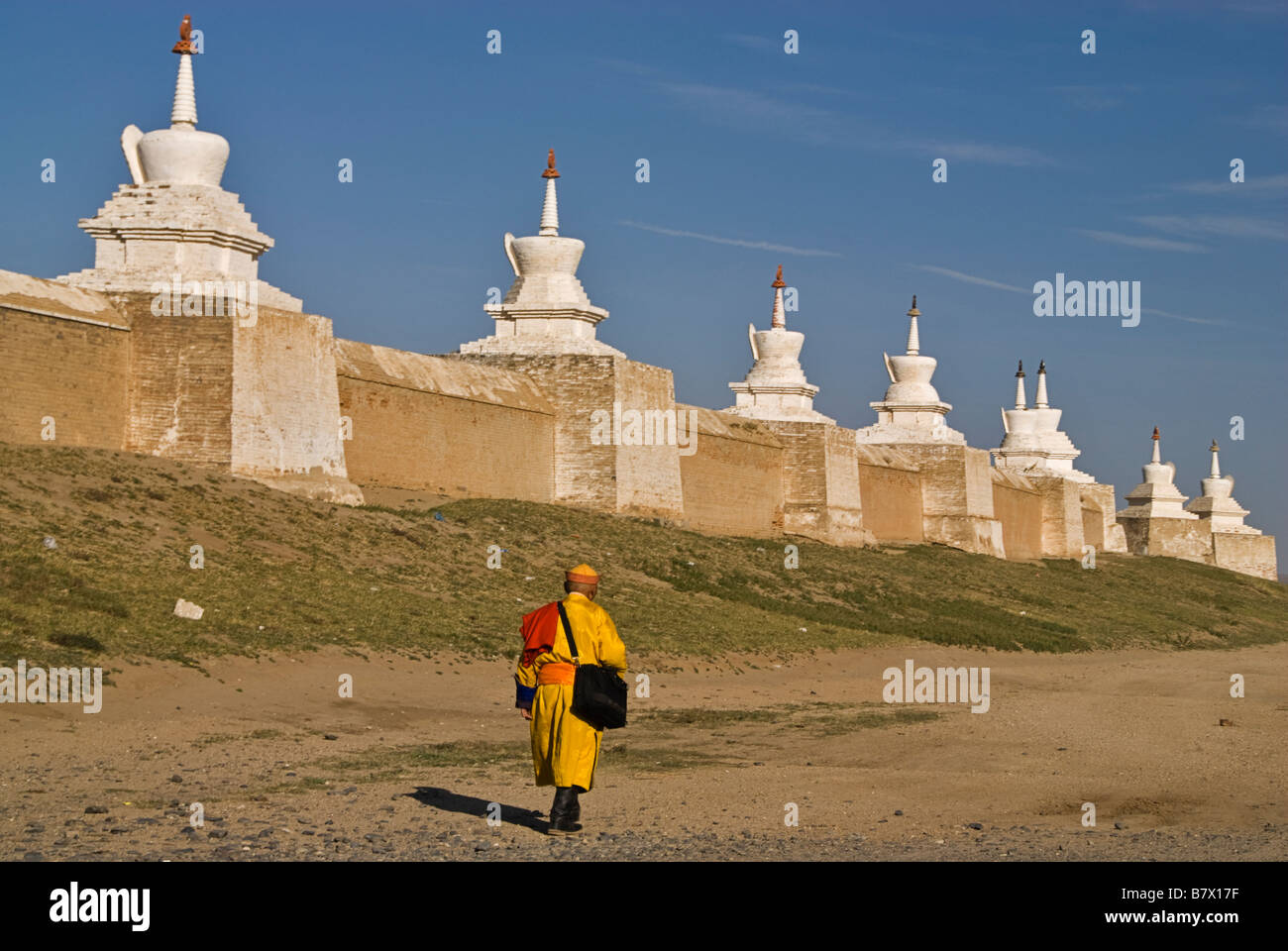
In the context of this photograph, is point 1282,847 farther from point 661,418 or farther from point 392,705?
point 661,418

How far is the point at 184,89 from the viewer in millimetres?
19000

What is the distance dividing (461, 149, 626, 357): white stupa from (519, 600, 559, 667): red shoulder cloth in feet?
62.1

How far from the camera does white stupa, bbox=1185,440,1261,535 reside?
6225 centimetres

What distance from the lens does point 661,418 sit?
27.0m

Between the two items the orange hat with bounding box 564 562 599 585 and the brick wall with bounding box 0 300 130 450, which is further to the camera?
the brick wall with bounding box 0 300 130 450

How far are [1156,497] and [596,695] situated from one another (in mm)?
56091

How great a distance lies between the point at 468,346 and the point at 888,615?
843 centimetres

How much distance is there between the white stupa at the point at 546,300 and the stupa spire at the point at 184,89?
27.6 ft

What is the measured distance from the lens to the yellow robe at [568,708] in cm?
769

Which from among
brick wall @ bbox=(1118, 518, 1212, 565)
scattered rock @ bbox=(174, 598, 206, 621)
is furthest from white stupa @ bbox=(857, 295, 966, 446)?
scattered rock @ bbox=(174, 598, 206, 621)

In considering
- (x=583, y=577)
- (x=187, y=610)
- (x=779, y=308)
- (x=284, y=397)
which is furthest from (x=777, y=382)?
(x=583, y=577)
